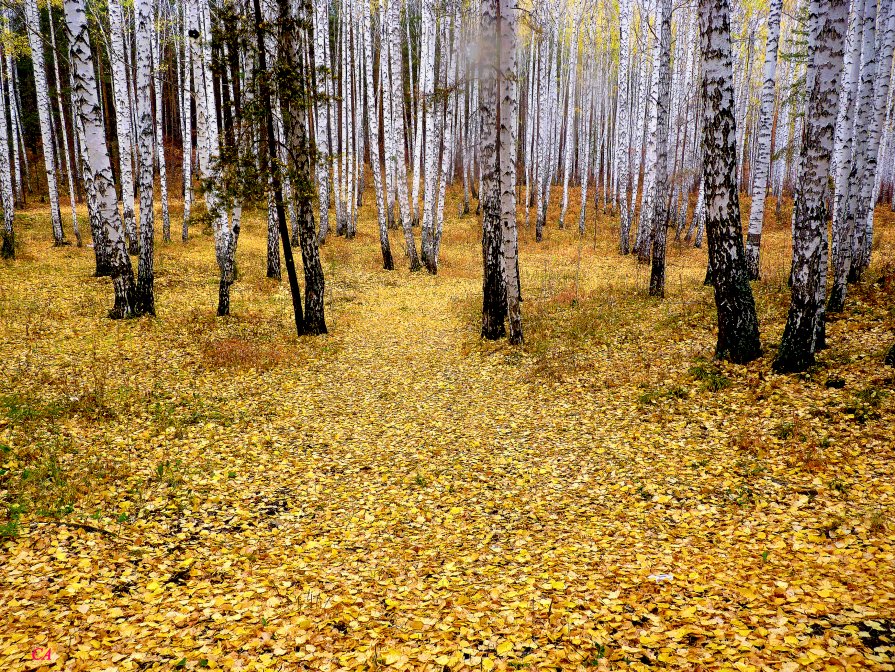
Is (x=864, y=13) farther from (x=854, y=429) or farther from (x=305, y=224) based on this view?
(x=305, y=224)

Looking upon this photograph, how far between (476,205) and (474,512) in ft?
105

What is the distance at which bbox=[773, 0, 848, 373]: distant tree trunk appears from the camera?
686 centimetres

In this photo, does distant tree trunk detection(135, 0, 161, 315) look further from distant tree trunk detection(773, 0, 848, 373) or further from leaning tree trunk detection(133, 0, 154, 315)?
distant tree trunk detection(773, 0, 848, 373)

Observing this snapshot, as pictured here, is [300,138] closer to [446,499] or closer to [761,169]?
[446,499]

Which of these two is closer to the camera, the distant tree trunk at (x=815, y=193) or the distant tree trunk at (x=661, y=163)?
the distant tree trunk at (x=815, y=193)

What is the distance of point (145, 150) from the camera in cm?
1118

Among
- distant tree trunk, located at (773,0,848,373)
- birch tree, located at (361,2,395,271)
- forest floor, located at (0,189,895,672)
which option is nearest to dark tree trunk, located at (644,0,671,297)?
forest floor, located at (0,189,895,672)

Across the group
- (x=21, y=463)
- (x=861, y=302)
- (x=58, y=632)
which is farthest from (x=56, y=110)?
(x=861, y=302)

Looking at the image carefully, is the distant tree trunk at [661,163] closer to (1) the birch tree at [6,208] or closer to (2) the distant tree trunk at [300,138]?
(2) the distant tree trunk at [300,138]

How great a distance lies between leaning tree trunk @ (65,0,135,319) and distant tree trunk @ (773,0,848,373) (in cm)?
1322

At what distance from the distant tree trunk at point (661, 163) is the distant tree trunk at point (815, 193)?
7.01 m

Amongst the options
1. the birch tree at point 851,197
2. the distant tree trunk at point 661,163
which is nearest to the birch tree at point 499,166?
the distant tree trunk at point 661,163

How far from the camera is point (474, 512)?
584 centimetres

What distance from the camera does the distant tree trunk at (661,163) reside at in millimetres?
14414
